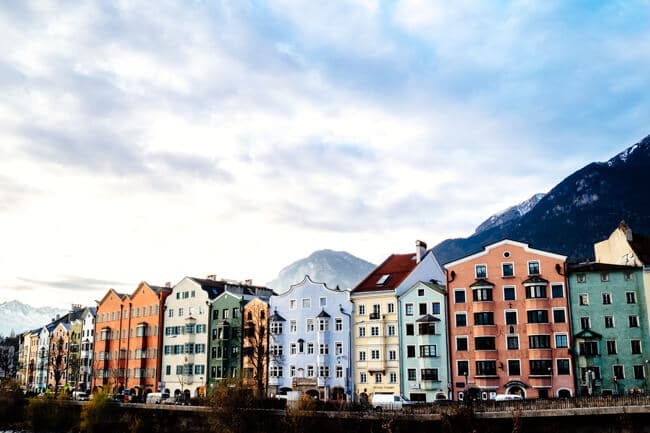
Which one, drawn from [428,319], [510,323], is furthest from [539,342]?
[428,319]

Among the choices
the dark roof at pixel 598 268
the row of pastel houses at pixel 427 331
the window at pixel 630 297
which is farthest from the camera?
the dark roof at pixel 598 268

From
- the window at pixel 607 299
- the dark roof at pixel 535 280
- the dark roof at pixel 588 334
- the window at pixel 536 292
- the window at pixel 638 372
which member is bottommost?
the window at pixel 638 372

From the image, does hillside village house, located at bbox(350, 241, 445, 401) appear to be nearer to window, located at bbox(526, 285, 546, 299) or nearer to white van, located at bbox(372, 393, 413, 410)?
white van, located at bbox(372, 393, 413, 410)

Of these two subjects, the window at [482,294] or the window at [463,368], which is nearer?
the window at [463,368]

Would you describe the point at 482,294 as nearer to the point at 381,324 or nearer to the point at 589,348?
the point at 589,348

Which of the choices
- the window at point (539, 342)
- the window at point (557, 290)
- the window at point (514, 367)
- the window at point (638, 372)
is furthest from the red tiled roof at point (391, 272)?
the window at point (638, 372)

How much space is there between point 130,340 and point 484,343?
62.3 metres

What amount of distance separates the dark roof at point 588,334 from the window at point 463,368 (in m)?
12.5

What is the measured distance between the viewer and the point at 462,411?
5409 centimetres

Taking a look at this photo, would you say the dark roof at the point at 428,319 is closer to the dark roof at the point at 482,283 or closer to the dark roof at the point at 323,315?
the dark roof at the point at 482,283

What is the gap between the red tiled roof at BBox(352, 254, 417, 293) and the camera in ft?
278

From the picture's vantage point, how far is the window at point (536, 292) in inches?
2891

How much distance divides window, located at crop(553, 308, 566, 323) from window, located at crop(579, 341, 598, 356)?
322cm

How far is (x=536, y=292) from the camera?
242 feet
